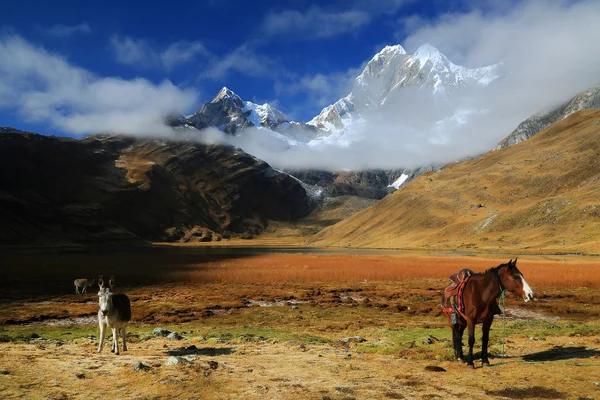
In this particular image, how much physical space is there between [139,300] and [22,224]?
192599mm

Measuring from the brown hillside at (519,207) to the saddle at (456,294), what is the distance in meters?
93.6

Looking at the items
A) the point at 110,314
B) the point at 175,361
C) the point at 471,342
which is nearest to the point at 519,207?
the point at 471,342

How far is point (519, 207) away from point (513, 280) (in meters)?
150

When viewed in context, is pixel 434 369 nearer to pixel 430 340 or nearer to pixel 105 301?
pixel 430 340

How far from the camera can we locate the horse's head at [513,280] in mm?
12750

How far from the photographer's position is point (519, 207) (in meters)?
145

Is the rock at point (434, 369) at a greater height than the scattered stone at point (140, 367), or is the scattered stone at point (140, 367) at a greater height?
the scattered stone at point (140, 367)

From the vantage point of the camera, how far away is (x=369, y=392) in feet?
33.3

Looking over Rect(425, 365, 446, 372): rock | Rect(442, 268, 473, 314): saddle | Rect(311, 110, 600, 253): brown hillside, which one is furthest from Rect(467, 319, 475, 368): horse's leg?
Rect(311, 110, 600, 253): brown hillside

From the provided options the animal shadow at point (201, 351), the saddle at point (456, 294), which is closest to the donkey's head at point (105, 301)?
the animal shadow at point (201, 351)

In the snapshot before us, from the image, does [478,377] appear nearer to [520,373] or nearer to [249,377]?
[520,373]

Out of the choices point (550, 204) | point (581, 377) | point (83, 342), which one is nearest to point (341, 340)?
point (581, 377)

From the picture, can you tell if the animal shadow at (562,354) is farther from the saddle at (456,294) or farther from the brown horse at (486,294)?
the saddle at (456,294)

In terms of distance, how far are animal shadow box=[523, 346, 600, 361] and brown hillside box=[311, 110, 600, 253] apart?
295 ft
